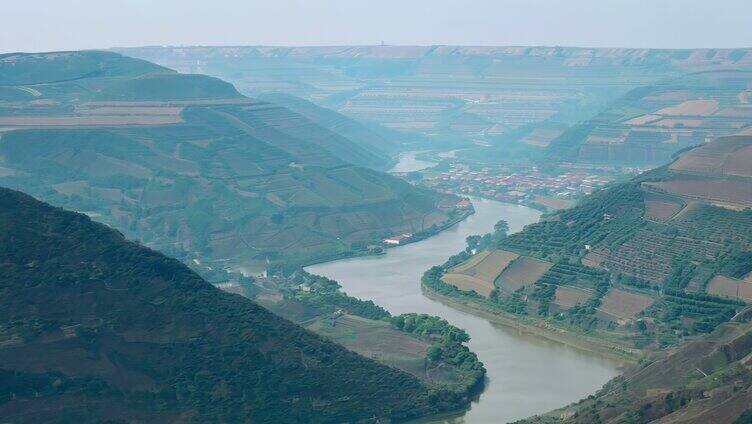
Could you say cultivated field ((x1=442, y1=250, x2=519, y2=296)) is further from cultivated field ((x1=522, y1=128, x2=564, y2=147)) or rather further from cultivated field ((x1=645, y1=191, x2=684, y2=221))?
cultivated field ((x1=522, y1=128, x2=564, y2=147))

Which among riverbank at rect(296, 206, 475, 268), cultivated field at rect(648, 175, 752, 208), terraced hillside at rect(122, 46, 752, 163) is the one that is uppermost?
cultivated field at rect(648, 175, 752, 208)

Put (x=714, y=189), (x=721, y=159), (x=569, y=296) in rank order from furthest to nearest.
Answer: (x=721, y=159), (x=714, y=189), (x=569, y=296)

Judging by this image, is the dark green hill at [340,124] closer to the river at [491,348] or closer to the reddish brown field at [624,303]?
the river at [491,348]

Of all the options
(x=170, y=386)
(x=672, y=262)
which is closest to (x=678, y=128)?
(x=672, y=262)

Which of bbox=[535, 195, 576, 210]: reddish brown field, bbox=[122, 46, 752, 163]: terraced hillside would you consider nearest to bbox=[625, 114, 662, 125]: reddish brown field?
bbox=[122, 46, 752, 163]: terraced hillside

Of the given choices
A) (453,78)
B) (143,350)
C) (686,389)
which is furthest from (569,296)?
(453,78)

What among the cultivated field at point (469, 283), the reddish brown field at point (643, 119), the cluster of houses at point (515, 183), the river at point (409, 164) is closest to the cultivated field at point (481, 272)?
the cultivated field at point (469, 283)

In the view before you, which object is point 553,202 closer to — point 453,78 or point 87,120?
point 87,120
